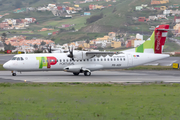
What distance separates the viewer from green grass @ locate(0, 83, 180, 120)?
12.5 meters

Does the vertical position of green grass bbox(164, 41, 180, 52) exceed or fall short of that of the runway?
it exceeds it

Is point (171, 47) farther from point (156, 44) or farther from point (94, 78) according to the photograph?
point (94, 78)

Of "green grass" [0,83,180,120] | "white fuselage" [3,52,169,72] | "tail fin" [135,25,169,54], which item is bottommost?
"green grass" [0,83,180,120]

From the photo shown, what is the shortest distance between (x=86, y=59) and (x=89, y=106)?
1968 cm

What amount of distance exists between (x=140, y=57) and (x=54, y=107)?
22854 millimetres

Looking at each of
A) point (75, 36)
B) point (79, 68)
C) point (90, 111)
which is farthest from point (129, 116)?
point (75, 36)

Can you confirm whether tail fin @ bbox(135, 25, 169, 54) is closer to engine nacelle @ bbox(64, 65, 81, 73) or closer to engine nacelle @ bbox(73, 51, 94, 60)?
engine nacelle @ bbox(73, 51, 94, 60)

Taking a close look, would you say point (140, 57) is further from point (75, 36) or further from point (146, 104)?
point (75, 36)

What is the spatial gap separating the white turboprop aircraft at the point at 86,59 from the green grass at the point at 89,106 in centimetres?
1353

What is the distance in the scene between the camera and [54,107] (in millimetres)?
14086

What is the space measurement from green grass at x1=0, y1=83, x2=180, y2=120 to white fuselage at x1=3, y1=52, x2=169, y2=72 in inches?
531

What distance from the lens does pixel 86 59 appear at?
33938mm

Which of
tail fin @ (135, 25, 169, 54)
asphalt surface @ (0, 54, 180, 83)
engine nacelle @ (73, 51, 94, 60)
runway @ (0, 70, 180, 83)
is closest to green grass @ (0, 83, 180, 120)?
runway @ (0, 70, 180, 83)

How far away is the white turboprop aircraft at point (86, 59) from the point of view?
3200cm
